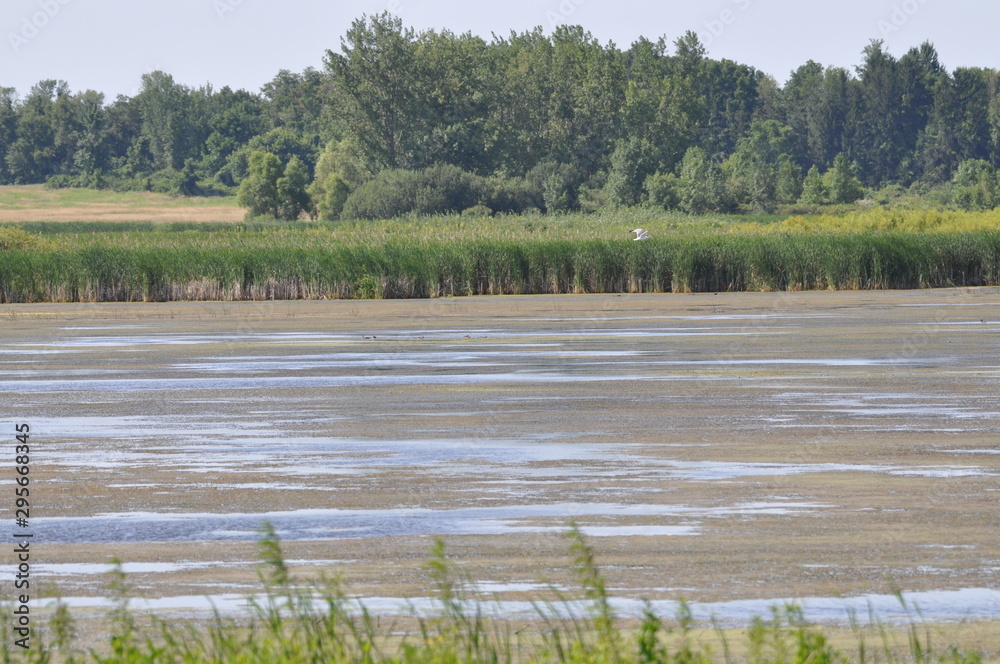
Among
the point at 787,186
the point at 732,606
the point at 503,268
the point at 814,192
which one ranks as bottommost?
the point at 732,606

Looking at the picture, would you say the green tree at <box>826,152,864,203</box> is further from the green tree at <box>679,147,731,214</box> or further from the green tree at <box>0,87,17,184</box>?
the green tree at <box>0,87,17,184</box>

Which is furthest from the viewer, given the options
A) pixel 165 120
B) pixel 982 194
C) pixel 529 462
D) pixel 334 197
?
pixel 165 120

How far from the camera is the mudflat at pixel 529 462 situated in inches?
330

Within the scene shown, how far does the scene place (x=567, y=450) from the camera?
12.7 meters

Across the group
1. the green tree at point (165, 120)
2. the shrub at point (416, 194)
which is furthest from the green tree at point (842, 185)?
the green tree at point (165, 120)

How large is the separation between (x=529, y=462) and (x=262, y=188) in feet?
340

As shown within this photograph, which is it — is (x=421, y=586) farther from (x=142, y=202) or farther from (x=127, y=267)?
(x=142, y=202)

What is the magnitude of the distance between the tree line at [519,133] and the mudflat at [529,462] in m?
80.5

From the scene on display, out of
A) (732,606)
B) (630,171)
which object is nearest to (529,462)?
(732,606)

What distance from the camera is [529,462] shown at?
12.1 meters

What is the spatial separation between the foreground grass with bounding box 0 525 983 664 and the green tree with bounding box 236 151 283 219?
10727cm

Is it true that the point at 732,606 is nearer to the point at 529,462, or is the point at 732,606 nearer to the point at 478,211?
the point at 529,462

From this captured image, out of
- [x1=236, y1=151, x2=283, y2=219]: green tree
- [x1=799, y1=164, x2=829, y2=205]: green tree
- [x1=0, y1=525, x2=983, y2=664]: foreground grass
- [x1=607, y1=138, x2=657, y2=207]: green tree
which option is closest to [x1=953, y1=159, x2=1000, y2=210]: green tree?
[x1=799, y1=164, x2=829, y2=205]: green tree

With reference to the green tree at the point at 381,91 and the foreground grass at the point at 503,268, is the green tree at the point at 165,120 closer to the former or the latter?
the green tree at the point at 381,91
